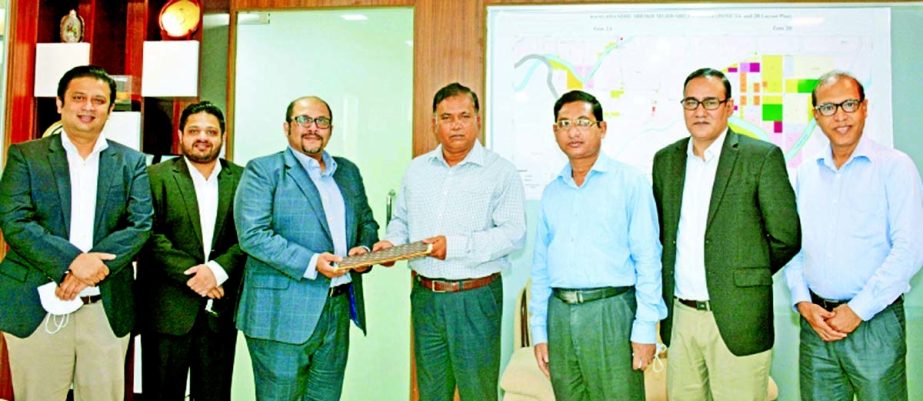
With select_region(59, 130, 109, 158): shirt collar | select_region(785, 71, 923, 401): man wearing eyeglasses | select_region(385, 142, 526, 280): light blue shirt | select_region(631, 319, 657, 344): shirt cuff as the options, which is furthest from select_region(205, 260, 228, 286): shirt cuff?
select_region(785, 71, 923, 401): man wearing eyeglasses

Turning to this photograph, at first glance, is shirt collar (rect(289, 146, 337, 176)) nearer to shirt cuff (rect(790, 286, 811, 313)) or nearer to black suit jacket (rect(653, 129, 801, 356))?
black suit jacket (rect(653, 129, 801, 356))

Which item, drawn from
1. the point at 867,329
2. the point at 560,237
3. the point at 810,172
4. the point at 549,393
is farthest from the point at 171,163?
the point at 867,329

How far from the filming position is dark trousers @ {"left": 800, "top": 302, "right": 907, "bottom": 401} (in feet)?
7.55

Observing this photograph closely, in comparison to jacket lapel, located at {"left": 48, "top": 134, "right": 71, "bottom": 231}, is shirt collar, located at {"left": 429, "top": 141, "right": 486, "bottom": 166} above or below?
above

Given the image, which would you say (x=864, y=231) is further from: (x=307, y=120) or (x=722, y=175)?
(x=307, y=120)

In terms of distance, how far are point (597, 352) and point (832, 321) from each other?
2.86 ft

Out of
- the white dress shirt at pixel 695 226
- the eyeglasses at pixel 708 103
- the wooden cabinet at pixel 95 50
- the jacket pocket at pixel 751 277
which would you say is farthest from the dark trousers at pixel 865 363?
the wooden cabinet at pixel 95 50

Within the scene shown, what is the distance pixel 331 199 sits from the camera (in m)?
2.74

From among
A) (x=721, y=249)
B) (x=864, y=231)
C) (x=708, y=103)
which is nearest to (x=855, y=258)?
(x=864, y=231)

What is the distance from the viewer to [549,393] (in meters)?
2.96

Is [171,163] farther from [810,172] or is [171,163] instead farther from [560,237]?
[810,172]

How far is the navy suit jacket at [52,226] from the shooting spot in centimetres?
251

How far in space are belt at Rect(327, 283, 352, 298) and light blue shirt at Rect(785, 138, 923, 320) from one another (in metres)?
1.78

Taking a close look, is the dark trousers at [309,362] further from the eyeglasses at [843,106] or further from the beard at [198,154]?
the eyeglasses at [843,106]
